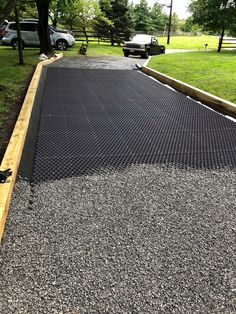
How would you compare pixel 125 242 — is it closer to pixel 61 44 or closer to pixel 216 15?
pixel 61 44

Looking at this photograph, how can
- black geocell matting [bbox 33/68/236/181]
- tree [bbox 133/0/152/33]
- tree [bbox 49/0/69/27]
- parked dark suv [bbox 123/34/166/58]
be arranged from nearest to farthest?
black geocell matting [bbox 33/68/236/181], tree [bbox 49/0/69/27], parked dark suv [bbox 123/34/166/58], tree [bbox 133/0/152/33]

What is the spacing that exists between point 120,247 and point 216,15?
87.3 feet

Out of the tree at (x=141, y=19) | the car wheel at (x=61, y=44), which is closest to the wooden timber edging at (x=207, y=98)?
the car wheel at (x=61, y=44)

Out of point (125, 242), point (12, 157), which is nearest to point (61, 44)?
point (12, 157)

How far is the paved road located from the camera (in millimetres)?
2057

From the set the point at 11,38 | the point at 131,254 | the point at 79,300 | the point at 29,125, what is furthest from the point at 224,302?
the point at 11,38

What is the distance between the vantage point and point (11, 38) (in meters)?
21.6

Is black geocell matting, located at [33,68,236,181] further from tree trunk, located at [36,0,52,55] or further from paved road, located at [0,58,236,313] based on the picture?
tree trunk, located at [36,0,52,55]

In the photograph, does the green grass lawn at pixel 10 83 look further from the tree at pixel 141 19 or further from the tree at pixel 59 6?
the tree at pixel 141 19

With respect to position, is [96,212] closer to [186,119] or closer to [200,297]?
[200,297]

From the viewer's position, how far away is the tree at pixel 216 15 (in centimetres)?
2483

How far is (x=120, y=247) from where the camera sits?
8.25 ft

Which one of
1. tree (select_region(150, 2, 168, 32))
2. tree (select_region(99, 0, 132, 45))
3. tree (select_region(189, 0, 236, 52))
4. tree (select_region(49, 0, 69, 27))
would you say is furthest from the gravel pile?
tree (select_region(150, 2, 168, 32))

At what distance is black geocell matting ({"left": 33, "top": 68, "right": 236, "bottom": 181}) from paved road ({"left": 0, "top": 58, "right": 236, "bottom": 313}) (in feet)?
0.72
